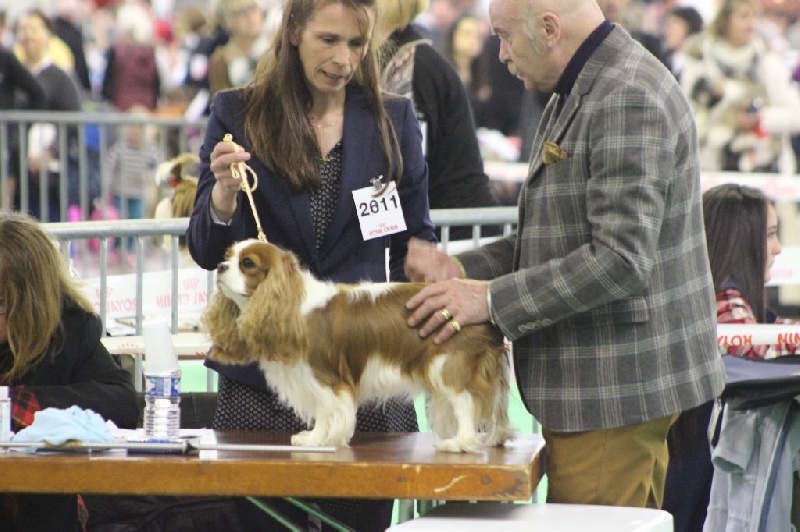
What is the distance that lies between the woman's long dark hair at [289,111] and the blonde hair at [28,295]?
0.69 meters

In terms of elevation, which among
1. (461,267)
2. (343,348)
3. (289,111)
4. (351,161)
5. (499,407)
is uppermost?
(289,111)

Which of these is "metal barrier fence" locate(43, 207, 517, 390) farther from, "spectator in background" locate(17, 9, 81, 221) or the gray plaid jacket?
"spectator in background" locate(17, 9, 81, 221)

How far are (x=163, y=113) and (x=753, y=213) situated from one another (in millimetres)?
9668

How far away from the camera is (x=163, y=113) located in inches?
542

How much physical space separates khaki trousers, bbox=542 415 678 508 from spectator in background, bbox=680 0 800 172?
292 inches

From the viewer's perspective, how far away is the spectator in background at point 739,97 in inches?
402

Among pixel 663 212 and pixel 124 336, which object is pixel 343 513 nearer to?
pixel 663 212

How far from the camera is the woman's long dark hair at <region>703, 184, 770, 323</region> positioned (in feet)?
15.7

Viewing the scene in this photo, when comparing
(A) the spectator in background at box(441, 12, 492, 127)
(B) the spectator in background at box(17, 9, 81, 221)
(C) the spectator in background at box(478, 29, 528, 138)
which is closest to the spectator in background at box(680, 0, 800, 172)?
(C) the spectator in background at box(478, 29, 528, 138)

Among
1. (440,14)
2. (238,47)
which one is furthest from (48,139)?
(440,14)

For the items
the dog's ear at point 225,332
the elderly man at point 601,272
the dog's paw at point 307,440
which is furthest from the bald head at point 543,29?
the dog's paw at point 307,440

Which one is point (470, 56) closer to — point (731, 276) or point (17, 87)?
point (17, 87)

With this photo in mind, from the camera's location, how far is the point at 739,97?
33.7 ft

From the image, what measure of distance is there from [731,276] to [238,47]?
20.9ft
